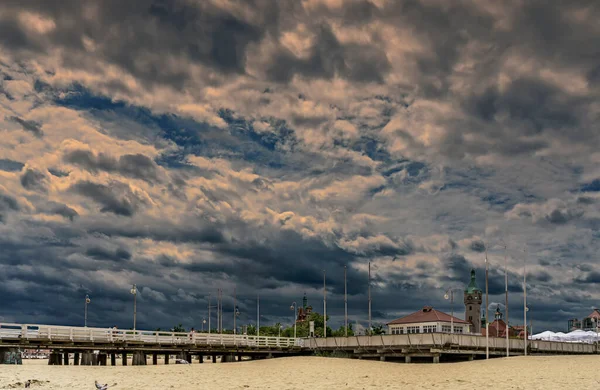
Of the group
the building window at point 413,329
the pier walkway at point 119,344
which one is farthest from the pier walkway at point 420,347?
the building window at point 413,329

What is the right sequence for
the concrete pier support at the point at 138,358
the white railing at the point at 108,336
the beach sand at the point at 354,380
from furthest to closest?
the concrete pier support at the point at 138,358
the white railing at the point at 108,336
the beach sand at the point at 354,380

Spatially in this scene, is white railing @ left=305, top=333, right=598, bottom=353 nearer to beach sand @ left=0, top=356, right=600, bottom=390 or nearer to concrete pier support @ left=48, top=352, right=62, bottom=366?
beach sand @ left=0, top=356, right=600, bottom=390

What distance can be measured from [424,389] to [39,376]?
2091cm

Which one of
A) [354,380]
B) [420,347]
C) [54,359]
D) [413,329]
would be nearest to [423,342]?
[420,347]

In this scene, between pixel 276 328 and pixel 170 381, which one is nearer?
pixel 170 381

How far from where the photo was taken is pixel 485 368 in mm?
41656

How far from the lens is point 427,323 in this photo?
4811 inches

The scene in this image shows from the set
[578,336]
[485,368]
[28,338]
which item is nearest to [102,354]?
[28,338]

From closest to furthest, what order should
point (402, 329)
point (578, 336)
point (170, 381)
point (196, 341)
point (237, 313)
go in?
point (170, 381) < point (196, 341) < point (578, 336) < point (237, 313) < point (402, 329)

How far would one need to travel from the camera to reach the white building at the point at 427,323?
12086cm

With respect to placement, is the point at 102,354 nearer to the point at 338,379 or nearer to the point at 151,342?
the point at 151,342

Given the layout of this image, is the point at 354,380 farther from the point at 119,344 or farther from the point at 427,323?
the point at 427,323

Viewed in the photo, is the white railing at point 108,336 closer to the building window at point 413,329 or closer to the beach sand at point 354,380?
the beach sand at point 354,380

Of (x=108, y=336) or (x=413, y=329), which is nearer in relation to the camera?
(x=108, y=336)
